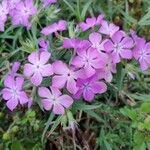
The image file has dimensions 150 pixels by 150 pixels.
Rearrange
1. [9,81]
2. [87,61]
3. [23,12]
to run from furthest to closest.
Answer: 1. [23,12]
2. [9,81]
3. [87,61]

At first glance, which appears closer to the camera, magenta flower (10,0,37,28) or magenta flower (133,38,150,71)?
magenta flower (133,38,150,71)

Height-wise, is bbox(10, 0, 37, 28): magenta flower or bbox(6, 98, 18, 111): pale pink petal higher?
bbox(10, 0, 37, 28): magenta flower

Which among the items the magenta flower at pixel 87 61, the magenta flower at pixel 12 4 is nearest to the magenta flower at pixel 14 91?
the magenta flower at pixel 87 61

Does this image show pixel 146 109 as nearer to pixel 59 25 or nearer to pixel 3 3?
pixel 59 25


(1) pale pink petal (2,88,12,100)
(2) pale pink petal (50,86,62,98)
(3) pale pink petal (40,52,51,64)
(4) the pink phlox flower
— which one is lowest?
(1) pale pink petal (2,88,12,100)

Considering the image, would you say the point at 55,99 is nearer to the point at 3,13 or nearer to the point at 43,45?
the point at 43,45

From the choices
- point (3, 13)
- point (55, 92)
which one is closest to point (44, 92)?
point (55, 92)

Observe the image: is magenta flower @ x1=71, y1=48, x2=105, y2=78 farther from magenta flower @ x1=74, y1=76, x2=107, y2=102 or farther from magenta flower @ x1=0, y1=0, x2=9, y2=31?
magenta flower @ x1=0, y1=0, x2=9, y2=31

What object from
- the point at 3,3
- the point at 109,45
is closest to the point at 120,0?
the point at 3,3

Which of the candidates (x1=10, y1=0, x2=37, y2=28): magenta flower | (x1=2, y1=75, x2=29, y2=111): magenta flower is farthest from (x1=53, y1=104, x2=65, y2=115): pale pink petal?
(x1=10, y1=0, x2=37, y2=28): magenta flower
